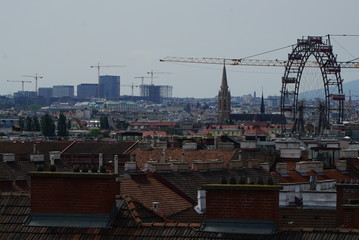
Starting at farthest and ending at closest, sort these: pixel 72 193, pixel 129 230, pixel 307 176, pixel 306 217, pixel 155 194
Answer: pixel 307 176
pixel 155 194
pixel 306 217
pixel 72 193
pixel 129 230

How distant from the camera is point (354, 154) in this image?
71.4 m

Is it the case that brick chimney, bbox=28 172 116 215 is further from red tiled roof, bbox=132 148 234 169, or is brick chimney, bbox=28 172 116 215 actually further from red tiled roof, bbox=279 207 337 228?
red tiled roof, bbox=132 148 234 169

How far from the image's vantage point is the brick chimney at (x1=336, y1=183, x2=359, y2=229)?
23.1 meters

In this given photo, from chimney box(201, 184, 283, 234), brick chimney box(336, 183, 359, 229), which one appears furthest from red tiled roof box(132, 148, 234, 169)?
chimney box(201, 184, 283, 234)

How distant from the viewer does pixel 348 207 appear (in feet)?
76.0

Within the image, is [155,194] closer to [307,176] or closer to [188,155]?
[307,176]

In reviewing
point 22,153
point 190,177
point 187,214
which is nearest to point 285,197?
point 187,214

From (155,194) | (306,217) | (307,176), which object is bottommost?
(307,176)

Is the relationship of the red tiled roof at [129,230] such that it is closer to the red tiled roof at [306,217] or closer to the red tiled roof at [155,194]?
the red tiled roof at [306,217]

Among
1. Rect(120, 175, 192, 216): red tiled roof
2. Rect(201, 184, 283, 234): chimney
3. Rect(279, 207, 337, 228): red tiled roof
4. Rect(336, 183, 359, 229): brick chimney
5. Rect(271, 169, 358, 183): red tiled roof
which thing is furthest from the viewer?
Rect(271, 169, 358, 183): red tiled roof

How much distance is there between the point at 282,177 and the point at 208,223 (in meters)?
31.6

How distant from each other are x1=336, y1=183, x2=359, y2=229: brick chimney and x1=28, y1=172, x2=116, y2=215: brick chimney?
4289 millimetres

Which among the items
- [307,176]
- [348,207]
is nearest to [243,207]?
[348,207]

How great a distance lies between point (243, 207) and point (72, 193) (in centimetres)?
320
